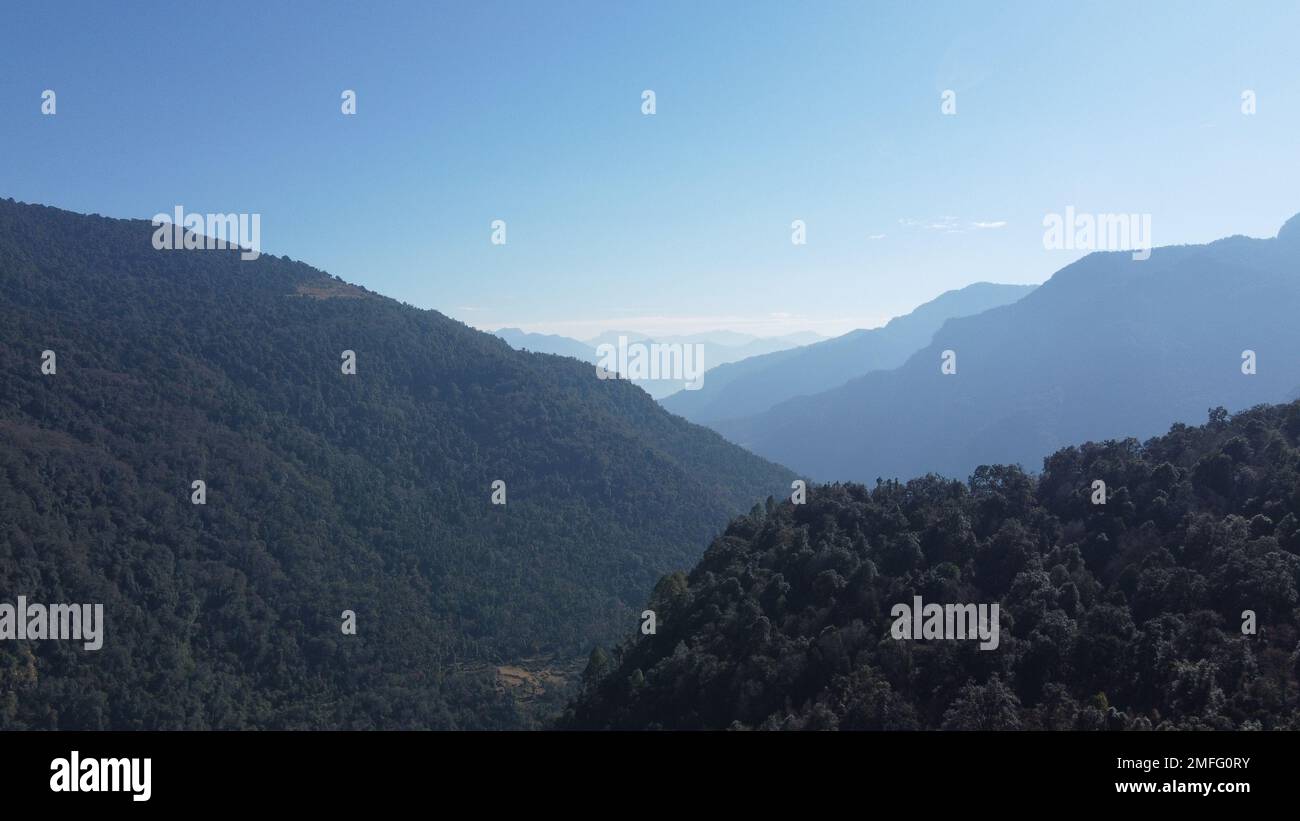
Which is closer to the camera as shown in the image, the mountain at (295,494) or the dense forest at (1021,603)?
the dense forest at (1021,603)

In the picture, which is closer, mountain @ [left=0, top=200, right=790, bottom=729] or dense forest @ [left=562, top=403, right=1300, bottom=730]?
dense forest @ [left=562, top=403, right=1300, bottom=730]
